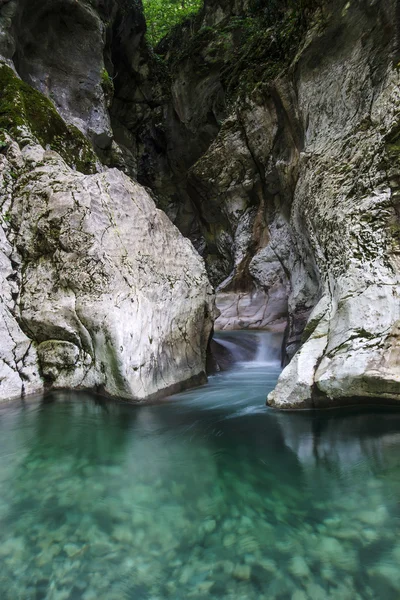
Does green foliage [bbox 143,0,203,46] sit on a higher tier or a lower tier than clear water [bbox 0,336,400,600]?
higher

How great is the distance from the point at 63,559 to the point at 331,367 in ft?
12.6

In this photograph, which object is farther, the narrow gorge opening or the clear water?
the narrow gorge opening

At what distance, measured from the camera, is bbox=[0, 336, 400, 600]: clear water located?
2113 mm

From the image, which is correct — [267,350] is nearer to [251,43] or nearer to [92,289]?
[92,289]

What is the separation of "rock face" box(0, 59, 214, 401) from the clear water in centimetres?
124

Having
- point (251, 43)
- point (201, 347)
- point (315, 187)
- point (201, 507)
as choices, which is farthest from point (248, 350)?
point (251, 43)

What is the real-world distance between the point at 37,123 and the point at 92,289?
581 cm

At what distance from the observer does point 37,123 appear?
31.4 feet

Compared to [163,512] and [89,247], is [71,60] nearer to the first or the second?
[89,247]

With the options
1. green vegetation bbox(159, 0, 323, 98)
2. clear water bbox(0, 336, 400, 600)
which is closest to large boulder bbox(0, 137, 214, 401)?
clear water bbox(0, 336, 400, 600)

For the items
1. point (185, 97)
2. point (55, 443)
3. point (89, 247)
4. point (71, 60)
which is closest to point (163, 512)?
point (55, 443)

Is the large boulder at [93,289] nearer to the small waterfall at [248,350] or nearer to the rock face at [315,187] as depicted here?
the small waterfall at [248,350]

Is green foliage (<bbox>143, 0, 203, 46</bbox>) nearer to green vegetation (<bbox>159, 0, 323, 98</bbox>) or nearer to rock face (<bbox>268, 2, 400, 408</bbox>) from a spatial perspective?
green vegetation (<bbox>159, 0, 323, 98</bbox>)

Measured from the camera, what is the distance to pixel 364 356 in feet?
15.8
